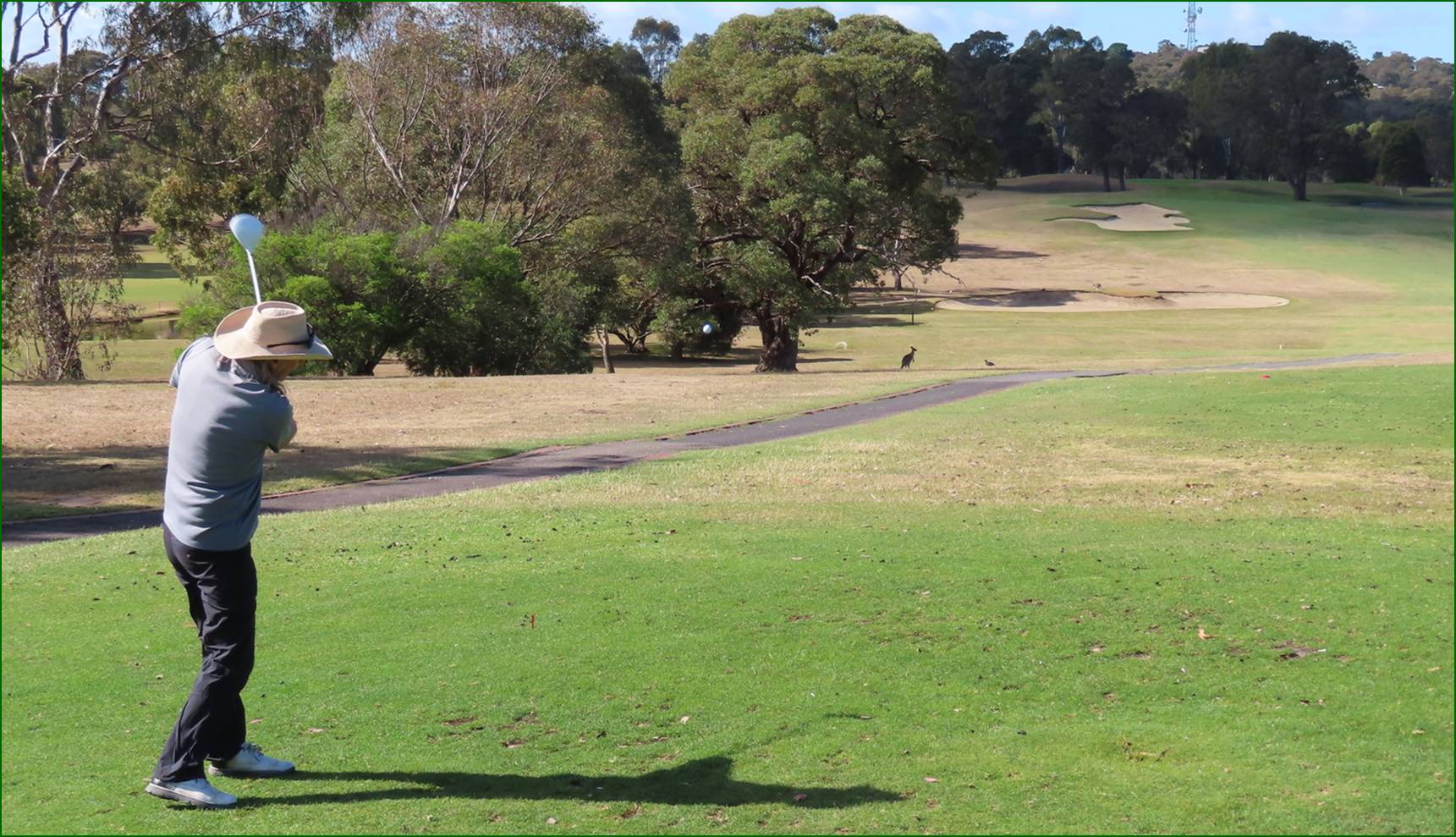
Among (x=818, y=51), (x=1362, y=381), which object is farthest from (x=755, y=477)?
(x=818, y=51)

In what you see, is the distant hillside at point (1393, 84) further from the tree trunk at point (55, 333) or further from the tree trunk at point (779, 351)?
the tree trunk at point (55, 333)

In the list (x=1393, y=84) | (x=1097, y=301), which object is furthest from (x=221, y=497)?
(x=1393, y=84)

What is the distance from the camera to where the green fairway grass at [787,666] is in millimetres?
6508

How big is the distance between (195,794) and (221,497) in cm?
142

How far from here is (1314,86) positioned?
108 meters

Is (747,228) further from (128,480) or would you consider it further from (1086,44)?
(1086,44)

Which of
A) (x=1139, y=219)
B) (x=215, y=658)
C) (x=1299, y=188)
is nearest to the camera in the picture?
(x=215, y=658)

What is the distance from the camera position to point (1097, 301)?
7300 centimetres

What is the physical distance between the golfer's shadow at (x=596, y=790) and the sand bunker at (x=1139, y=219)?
336 ft

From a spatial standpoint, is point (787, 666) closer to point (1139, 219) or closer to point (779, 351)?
point (779, 351)

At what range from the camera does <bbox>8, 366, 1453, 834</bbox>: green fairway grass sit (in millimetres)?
6508

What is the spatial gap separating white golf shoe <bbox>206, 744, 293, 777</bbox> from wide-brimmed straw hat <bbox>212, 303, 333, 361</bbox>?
2.02 metres

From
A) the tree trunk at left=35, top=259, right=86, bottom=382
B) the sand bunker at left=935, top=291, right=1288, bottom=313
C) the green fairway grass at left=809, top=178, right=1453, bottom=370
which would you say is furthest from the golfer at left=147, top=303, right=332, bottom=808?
the sand bunker at left=935, top=291, right=1288, bottom=313

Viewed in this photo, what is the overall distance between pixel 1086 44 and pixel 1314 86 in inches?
955
